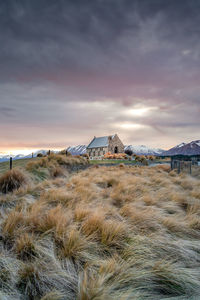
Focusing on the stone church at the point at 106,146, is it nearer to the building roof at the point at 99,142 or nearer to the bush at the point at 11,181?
the building roof at the point at 99,142

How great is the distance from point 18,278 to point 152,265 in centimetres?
108

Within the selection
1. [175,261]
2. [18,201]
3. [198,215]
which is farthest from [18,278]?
[198,215]

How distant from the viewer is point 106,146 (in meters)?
35.3

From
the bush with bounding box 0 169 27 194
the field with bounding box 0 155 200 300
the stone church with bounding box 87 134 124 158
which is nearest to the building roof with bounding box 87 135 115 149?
the stone church with bounding box 87 134 124 158

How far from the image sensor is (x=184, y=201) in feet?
12.0

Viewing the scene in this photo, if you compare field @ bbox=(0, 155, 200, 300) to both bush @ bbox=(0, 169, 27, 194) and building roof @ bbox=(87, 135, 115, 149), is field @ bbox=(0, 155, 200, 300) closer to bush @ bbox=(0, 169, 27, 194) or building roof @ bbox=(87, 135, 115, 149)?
bush @ bbox=(0, 169, 27, 194)

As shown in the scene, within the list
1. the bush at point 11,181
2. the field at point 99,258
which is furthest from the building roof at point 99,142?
the field at point 99,258

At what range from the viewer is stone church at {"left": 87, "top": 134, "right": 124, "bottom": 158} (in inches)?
1406

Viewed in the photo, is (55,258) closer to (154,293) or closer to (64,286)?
(64,286)

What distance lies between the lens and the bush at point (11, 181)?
170 inches

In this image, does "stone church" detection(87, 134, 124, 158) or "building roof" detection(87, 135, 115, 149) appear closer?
"stone church" detection(87, 134, 124, 158)

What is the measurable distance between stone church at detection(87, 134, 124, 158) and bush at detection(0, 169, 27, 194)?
30543mm

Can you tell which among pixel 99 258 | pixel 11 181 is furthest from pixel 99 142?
pixel 99 258

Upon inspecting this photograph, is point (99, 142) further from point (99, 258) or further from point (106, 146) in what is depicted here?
point (99, 258)
